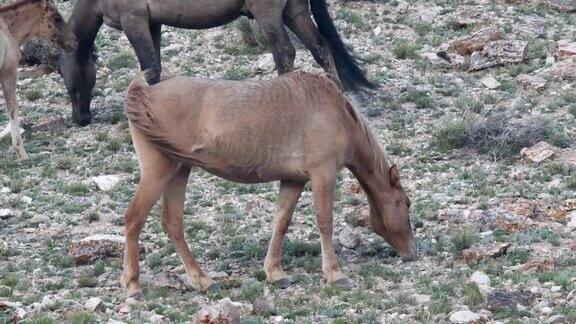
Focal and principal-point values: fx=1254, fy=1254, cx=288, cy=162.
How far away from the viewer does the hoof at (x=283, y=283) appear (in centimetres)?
884

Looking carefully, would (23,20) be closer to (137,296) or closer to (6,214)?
(6,214)

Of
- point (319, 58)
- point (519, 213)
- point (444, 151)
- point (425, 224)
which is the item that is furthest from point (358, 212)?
point (319, 58)

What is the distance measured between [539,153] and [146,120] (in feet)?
15.3

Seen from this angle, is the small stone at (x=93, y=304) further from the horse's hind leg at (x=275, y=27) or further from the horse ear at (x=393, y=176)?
the horse's hind leg at (x=275, y=27)

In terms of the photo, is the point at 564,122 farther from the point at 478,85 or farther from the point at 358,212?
the point at 358,212

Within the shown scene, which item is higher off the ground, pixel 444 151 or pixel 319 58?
pixel 319 58

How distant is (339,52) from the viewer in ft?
45.1

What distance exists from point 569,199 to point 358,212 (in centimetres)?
175

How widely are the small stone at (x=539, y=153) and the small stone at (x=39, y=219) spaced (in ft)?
14.7

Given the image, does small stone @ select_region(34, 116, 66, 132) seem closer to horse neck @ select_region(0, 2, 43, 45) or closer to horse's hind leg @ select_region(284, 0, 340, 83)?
horse neck @ select_region(0, 2, 43, 45)

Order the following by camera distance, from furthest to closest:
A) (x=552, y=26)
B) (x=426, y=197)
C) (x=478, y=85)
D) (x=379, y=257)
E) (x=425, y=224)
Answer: (x=552, y=26)
(x=478, y=85)
(x=426, y=197)
(x=425, y=224)
(x=379, y=257)

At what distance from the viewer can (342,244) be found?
9.80 metres

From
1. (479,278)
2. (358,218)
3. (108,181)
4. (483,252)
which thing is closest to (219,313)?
(479,278)

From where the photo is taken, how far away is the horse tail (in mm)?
8523
